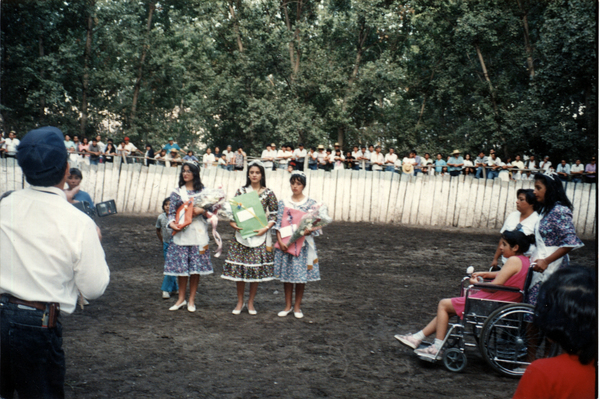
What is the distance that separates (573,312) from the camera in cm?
182

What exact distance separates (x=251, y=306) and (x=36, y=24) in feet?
79.0

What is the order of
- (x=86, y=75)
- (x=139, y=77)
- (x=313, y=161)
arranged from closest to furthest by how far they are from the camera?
(x=313, y=161) → (x=86, y=75) → (x=139, y=77)

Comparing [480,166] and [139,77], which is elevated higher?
[139,77]

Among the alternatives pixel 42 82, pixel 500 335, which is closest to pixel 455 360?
pixel 500 335

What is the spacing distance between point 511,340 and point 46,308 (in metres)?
3.71

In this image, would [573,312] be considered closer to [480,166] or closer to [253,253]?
[253,253]

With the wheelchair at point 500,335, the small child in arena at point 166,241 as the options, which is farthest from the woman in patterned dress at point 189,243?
the wheelchair at point 500,335

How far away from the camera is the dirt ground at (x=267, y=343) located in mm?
4309

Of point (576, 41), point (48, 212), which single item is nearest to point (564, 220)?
point (48, 212)

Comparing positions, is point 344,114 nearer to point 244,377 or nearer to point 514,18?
point 514,18

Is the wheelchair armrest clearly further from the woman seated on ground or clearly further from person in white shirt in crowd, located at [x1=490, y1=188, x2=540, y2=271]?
person in white shirt in crowd, located at [x1=490, y1=188, x2=540, y2=271]

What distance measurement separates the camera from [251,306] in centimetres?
642

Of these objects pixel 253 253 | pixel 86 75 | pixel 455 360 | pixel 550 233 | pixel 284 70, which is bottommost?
pixel 455 360

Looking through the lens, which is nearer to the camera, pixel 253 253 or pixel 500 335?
pixel 500 335
